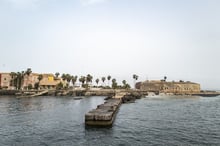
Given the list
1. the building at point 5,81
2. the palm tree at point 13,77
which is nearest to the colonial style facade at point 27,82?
the building at point 5,81

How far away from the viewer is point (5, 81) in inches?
7200

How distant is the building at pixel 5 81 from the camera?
181050 mm

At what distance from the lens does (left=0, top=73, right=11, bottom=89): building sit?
18105 cm

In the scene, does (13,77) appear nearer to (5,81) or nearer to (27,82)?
(5,81)

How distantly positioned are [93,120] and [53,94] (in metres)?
124

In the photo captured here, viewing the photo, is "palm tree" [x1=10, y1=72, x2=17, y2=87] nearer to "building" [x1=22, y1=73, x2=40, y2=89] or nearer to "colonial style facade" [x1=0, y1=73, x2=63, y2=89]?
"colonial style facade" [x1=0, y1=73, x2=63, y2=89]

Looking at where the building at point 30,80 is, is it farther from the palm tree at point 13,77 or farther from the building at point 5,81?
the building at point 5,81

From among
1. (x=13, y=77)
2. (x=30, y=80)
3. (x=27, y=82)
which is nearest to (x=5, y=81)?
(x=13, y=77)

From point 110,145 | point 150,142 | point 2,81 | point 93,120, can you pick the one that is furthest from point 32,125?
point 2,81

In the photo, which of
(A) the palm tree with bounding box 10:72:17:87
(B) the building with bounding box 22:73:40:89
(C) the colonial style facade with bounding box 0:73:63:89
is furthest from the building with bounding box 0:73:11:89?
(B) the building with bounding box 22:73:40:89

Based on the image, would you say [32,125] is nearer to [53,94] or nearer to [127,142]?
[127,142]

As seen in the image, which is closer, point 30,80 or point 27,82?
point 27,82

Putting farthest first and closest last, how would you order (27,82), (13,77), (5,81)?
1. (27,82)
2. (5,81)
3. (13,77)

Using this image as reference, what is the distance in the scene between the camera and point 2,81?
18225 cm
